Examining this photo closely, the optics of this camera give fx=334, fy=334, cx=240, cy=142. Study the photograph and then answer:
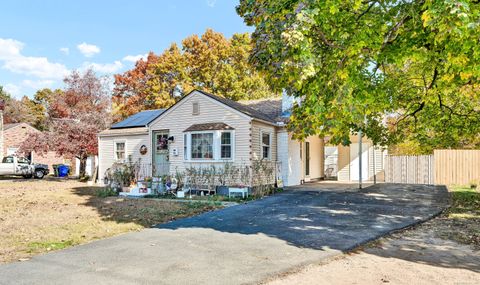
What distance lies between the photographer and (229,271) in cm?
492

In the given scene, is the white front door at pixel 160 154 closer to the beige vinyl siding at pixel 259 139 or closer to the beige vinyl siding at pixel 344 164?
the beige vinyl siding at pixel 259 139

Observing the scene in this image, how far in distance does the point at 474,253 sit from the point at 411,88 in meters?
8.33

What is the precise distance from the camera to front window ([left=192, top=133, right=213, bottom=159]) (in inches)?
596

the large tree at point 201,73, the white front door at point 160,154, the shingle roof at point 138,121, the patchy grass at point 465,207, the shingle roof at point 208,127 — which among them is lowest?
the patchy grass at point 465,207

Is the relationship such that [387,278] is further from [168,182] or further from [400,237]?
[168,182]

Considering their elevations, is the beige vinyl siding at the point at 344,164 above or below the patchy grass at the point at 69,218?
above

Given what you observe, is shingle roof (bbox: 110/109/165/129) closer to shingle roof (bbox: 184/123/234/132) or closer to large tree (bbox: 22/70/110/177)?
large tree (bbox: 22/70/110/177)

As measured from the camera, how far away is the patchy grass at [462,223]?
22.5 feet

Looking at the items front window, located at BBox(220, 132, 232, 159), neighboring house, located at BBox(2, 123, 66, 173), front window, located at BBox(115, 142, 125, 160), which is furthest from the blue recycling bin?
front window, located at BBox(220, 132, 232, 159)

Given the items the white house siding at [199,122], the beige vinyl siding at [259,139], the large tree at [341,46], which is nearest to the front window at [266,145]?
the beige vinyl siding at [259,139]

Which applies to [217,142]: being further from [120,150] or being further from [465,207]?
[465,207]

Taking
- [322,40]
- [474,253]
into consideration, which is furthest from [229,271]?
[322,40]

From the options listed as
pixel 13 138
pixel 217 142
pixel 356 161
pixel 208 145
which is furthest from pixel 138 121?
pixel 13 138

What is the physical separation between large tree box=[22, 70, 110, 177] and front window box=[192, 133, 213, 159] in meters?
10.5
